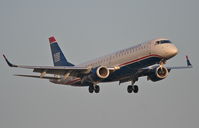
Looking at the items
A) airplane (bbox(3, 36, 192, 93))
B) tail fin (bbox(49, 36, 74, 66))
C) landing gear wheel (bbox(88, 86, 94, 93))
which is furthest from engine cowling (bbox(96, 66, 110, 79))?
tail fin (bbox(49, 36, 74, 66))

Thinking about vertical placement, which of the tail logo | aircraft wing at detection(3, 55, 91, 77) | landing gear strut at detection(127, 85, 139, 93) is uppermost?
the tail logo

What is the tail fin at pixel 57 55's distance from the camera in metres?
89.7

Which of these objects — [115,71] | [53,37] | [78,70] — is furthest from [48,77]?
[53,37]

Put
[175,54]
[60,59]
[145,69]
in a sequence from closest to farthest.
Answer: [175,54], [145,69], [60,59]

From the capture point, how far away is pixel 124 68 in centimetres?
7181

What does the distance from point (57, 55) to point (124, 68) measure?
22.1 metres

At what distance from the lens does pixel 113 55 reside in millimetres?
74688

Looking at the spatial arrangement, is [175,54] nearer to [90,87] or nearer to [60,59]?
[90,87]

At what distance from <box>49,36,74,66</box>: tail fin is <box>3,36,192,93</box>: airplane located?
32.2ft

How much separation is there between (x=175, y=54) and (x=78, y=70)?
12.9 meters

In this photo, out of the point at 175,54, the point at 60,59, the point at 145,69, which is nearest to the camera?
the point at 175,54

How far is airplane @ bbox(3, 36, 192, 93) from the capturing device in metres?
70.5

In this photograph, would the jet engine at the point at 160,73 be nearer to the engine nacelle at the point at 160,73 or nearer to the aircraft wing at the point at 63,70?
the engine nacelle at the point at 160,73

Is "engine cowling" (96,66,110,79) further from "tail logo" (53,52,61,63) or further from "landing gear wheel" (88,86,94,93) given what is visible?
"tail logo" (53,52,61,63)
